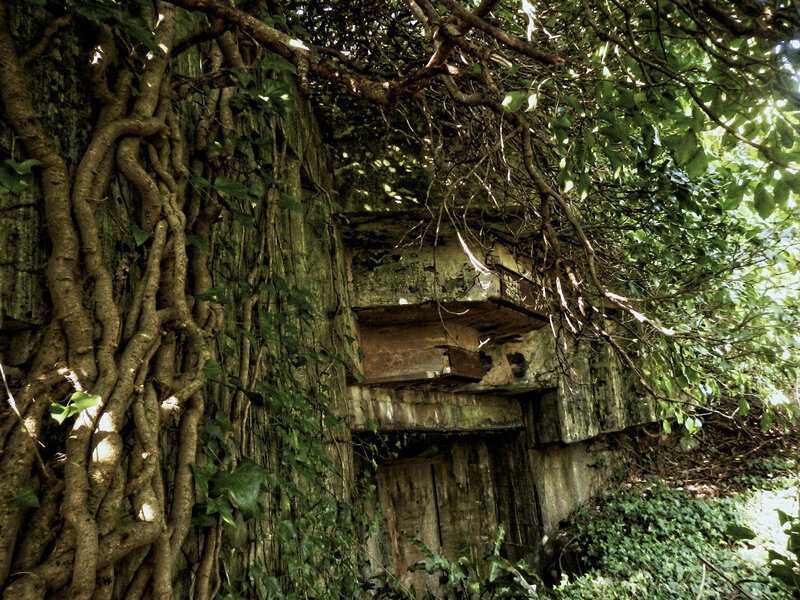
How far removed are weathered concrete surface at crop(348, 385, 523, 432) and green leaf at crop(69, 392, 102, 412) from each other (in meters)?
1.85

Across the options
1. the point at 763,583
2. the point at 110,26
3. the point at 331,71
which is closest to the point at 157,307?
the point at 110,26

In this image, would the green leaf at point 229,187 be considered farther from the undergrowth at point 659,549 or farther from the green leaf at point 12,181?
the undergrowth at point 659,549

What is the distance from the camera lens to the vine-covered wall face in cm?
117

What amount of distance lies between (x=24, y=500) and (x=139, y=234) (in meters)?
0.62

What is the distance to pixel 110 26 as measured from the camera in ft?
4.89

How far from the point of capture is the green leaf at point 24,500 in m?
1.08

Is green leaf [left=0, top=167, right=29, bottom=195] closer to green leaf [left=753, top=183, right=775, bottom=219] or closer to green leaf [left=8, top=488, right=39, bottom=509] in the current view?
green leaf [left=8, top=488, right=39, bottom=509]

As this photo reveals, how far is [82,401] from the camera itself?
1173 mm

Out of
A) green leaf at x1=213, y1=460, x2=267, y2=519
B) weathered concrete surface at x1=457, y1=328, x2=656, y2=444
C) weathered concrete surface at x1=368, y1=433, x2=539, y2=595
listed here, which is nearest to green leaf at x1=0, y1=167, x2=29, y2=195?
green leaf at x1=213, y1=460, x2=267, y2=519

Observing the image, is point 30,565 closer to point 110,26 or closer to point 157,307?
point 157,307

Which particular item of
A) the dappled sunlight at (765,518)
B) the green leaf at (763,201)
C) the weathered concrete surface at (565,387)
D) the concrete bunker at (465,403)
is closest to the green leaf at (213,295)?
the green leaf at (763,201)

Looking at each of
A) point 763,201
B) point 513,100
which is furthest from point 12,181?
point 763,201

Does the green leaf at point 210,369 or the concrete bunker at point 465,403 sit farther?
the concrete bunker at point 465,403

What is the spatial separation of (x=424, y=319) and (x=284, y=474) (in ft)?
6.08
